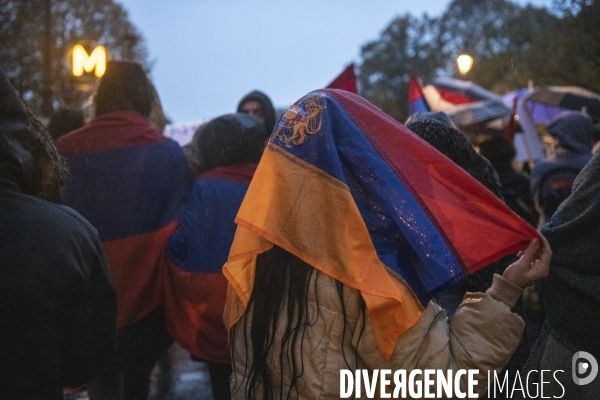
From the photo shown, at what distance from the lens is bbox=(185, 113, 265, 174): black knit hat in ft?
12.8

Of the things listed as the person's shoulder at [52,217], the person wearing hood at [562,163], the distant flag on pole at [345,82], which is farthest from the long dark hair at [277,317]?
the person wearing hood at [562,163]

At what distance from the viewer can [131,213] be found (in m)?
3.97

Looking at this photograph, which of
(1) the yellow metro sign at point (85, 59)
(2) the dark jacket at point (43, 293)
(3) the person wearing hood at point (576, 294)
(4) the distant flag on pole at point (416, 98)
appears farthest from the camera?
(1) the yellow metro sign at point (85, 59)

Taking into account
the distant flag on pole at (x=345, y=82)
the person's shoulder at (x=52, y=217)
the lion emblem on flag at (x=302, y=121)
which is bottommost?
the person's shoulder at (x=52, y=217)

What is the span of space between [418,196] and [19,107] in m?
1.31

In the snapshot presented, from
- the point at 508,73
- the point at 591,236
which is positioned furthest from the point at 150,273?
the point at 508,73

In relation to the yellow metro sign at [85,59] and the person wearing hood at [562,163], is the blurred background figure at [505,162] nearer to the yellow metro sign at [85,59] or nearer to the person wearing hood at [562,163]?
the person wearing hood at [562,163]

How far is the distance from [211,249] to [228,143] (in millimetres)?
628

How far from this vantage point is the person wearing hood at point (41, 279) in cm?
200

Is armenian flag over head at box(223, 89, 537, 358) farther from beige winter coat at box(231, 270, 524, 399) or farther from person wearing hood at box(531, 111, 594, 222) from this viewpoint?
person wearing hood at box(531, 111, 594, 222)

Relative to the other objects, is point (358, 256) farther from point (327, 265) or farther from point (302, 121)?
point (302, 121)

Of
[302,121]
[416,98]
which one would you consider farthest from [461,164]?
[416,98]

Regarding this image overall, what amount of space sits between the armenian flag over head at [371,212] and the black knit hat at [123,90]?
229cm

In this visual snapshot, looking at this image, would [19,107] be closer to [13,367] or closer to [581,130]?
[13,367]
